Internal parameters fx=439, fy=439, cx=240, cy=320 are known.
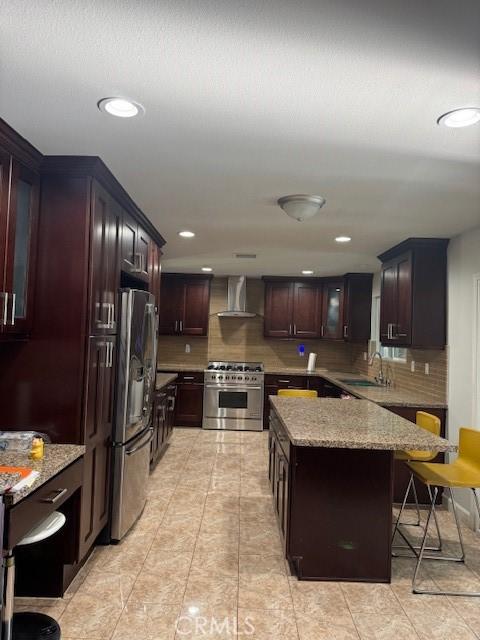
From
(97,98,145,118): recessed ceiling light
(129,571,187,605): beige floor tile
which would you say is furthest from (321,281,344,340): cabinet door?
(97,98,145,118): recessed ceiling light

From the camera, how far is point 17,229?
2.22 m

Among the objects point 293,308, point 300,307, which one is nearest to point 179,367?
point 293,308

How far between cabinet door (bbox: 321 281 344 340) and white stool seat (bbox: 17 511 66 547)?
5035 mm

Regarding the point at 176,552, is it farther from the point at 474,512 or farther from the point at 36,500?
the point at 474,512

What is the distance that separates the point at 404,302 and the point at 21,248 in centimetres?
Answer: 327

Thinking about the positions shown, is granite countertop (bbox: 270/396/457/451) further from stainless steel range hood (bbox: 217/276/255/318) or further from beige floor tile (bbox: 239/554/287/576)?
stainless steel range hood (bbox: 217/276/255/318)

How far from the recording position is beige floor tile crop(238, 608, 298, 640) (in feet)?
6.66

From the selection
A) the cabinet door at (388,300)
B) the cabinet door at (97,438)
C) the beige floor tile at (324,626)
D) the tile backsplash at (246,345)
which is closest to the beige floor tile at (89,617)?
the cabinet door at (97,438)

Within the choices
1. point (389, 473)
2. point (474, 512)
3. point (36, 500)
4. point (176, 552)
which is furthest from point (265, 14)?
point (474, 512)

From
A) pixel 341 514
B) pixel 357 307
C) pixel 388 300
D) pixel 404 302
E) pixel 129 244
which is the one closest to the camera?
pixel 341 514

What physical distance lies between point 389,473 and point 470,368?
146 cm

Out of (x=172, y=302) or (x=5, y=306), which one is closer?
(x=5, y=306)

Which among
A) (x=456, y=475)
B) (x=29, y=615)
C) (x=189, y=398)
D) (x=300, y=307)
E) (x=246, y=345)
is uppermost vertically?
(x=300, y=307)

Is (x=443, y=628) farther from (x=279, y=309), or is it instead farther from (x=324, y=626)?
(x=279, y=309)
